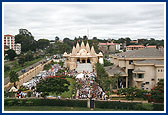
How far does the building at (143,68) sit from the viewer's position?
2153 centimetres

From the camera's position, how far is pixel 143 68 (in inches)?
867

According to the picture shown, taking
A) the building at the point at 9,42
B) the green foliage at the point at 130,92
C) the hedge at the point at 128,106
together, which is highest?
the building at the point at 9,42

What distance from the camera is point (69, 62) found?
39719mm

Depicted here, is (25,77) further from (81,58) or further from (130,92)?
(130,92)

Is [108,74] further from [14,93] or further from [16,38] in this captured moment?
[16,38]

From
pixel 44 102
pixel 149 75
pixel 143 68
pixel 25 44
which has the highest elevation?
pixel 25 44

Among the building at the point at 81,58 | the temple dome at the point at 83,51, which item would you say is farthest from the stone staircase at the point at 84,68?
the temple dome at the point at 83,51

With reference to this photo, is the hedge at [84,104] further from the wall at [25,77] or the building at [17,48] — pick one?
the building at [17,48]

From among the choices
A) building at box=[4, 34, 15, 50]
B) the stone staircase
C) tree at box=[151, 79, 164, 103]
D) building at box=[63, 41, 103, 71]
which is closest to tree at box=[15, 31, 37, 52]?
building at box=[4, 34, 15, 50]

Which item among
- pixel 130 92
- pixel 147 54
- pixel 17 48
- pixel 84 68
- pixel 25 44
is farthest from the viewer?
pixel 25 44

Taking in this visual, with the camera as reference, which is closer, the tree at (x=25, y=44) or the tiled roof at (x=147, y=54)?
the tiled roof at (x=147, y=54)

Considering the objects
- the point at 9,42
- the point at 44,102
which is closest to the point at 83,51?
the point at 44,102

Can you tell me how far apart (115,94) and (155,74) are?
5.04 meters

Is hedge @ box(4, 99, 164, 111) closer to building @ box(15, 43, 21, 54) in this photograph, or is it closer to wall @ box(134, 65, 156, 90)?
wall @ box(134, 65, 156, 90)
